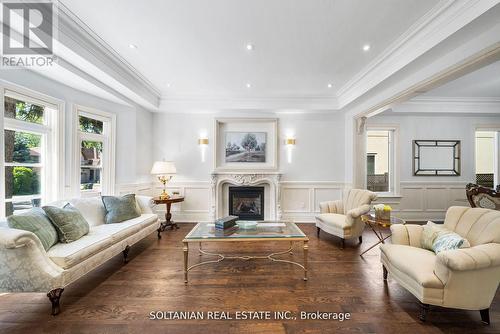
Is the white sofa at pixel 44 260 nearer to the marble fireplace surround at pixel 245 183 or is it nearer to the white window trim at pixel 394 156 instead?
the marble fireplace surround at pixel 245 183

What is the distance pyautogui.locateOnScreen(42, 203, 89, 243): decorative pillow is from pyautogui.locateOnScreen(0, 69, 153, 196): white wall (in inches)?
42.2

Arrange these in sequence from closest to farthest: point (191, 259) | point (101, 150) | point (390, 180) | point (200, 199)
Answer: point (191, 259) → point (101, 150) → point (200, 199) → point (390, 180)

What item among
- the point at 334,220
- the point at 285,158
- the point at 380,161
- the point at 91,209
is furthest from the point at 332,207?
the point at 91,209

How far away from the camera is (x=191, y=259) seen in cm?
307

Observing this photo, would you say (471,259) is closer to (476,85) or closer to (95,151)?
(476,85)

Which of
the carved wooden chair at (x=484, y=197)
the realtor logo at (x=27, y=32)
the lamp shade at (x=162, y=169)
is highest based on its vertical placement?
the realtor logo at (x=27, y=32)

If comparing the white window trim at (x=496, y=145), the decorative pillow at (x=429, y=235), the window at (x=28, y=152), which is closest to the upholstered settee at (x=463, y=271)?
the decorative pillow at (x=429, y=235)

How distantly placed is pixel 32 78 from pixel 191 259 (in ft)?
10.5

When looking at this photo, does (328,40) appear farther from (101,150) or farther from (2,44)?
(101,150)

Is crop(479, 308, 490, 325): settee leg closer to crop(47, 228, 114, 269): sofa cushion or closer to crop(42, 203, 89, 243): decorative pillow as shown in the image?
crop(47, 228, 114, 269): sofa cushion

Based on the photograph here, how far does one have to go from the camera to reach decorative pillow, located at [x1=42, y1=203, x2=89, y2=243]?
2400 millimetres

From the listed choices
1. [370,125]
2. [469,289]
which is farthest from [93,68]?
[370,125]

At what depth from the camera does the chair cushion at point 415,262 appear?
1.80 meters

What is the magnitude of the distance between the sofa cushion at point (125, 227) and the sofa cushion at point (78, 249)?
0.10 meters
